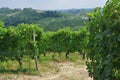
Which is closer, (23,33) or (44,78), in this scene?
(44,78)

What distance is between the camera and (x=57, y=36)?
2983 cm

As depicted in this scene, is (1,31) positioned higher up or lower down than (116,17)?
lower down

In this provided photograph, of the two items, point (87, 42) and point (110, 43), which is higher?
point (110, 43)

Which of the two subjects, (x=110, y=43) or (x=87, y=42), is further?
(x=87, y=42)

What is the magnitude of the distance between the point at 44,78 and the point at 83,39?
12.3 m

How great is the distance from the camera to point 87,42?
8172mm

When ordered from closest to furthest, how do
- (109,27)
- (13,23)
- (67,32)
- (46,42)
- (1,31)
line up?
(109,27) → (1,31) → (67,32) → (46,42) → (13,23)

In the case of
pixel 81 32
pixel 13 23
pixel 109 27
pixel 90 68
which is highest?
pixel 109 27

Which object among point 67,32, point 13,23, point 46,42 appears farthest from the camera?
point 13,23

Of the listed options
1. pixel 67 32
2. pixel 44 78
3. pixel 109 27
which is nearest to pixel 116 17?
pixel 109 27

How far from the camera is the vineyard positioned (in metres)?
4.41

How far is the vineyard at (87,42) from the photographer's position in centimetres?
441

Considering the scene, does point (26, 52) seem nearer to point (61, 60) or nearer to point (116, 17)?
point (61, 60)

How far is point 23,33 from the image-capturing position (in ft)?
70.7
